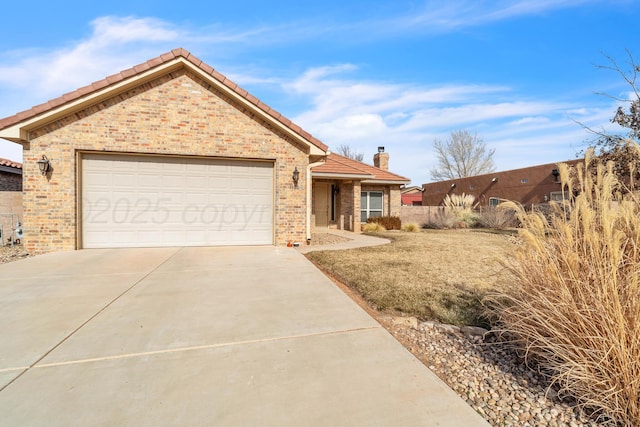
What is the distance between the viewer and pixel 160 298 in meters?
4.27

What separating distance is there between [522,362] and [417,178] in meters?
45.2

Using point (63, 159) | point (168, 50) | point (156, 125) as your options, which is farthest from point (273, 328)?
point (168, 50)

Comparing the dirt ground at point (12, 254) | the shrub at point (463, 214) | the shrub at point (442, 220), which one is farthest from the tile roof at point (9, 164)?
the shrub at point (463, 214)

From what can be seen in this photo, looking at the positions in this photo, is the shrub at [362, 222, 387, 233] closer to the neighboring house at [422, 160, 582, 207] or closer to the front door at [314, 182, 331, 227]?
the front door at [314, 182, 331, 227]

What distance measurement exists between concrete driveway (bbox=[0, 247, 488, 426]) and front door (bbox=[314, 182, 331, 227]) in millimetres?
10907

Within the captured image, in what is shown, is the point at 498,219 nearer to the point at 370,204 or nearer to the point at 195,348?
the point at 370,204

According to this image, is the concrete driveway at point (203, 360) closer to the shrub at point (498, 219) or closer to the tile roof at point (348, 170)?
the tile roof at point (348, 170)

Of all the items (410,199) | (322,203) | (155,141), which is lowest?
(322,203)

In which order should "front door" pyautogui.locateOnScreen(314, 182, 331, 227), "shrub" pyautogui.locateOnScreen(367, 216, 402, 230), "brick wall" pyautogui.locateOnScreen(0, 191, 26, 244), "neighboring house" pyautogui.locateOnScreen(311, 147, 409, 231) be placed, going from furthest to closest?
"front door" pyautogui.locateOnScreen(314, 182, 331, 227)
"shrub" pyautogui.locateOnScreen(367, 216, 402, 230)
"neighboring house" pyautogui.locateOnScreen(311, 147, 409, 231)
"brick wall" pyautogui.locateOnScreen(0, 191, 26, 244)

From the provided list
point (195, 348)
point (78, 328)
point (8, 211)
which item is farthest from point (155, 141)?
point (195, 348)

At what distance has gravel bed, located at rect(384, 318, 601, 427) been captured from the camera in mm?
2031

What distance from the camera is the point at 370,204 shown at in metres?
16.5

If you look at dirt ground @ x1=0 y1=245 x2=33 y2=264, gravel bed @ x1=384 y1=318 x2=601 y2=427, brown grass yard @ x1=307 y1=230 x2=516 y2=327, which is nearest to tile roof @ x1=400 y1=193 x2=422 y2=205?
brown grass yard @ x1=307 y1=230 x2=516 y2=327

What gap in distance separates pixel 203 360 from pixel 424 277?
13.2 ft
